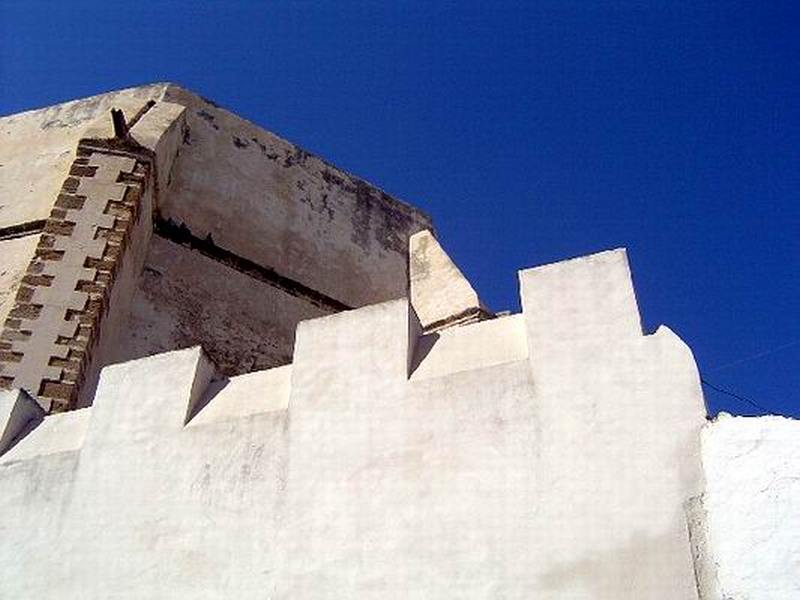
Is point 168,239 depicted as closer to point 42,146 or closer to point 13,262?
point 13,262

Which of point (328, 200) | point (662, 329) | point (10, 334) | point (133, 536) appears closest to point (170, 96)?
point (328, 200)

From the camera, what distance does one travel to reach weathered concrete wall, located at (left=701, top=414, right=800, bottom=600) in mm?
2576

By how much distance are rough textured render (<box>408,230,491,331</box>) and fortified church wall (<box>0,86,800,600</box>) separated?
248cm

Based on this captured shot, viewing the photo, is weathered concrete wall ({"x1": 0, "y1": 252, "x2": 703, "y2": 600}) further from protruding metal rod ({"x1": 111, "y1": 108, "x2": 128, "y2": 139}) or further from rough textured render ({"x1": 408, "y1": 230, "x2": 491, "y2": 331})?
protruding metal rod ({"x1": 111, "y1": 108, "x2": 128, "y2": 139})

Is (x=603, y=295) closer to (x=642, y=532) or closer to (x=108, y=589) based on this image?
(x=642, y=532)

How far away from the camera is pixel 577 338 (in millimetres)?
3182

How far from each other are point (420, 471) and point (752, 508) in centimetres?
114

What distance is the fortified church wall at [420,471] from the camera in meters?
2.75

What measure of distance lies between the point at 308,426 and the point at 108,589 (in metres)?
1.04

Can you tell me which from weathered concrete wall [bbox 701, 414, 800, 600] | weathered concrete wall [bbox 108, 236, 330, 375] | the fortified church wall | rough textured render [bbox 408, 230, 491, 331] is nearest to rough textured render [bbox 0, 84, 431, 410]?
weathered concrete wall [bbox 108, 236, 330, 375]

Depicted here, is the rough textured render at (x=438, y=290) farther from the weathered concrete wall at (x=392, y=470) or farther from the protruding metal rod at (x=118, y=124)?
the protruding metal rod at (x=118, y=124)

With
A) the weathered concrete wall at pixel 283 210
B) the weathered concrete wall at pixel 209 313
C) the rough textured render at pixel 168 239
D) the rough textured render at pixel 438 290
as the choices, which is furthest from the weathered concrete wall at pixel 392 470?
the weathered concrete wall at pixel 283 210

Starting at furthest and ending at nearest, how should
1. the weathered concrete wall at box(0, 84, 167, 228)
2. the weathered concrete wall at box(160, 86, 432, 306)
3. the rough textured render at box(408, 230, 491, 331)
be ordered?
the weathered concrete wall at box(160, 86, 432, 306), the weathered concrete wall at box(0, 84, 167, 228), the rough textured render at box(408, 230, 491, 331)

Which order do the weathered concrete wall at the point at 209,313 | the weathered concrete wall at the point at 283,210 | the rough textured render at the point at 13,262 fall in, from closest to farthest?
the rough textured render at the point at 13,262
the weathered concrete wall at the point at 209,313
the weathered concrete wall at the point at 283,210
